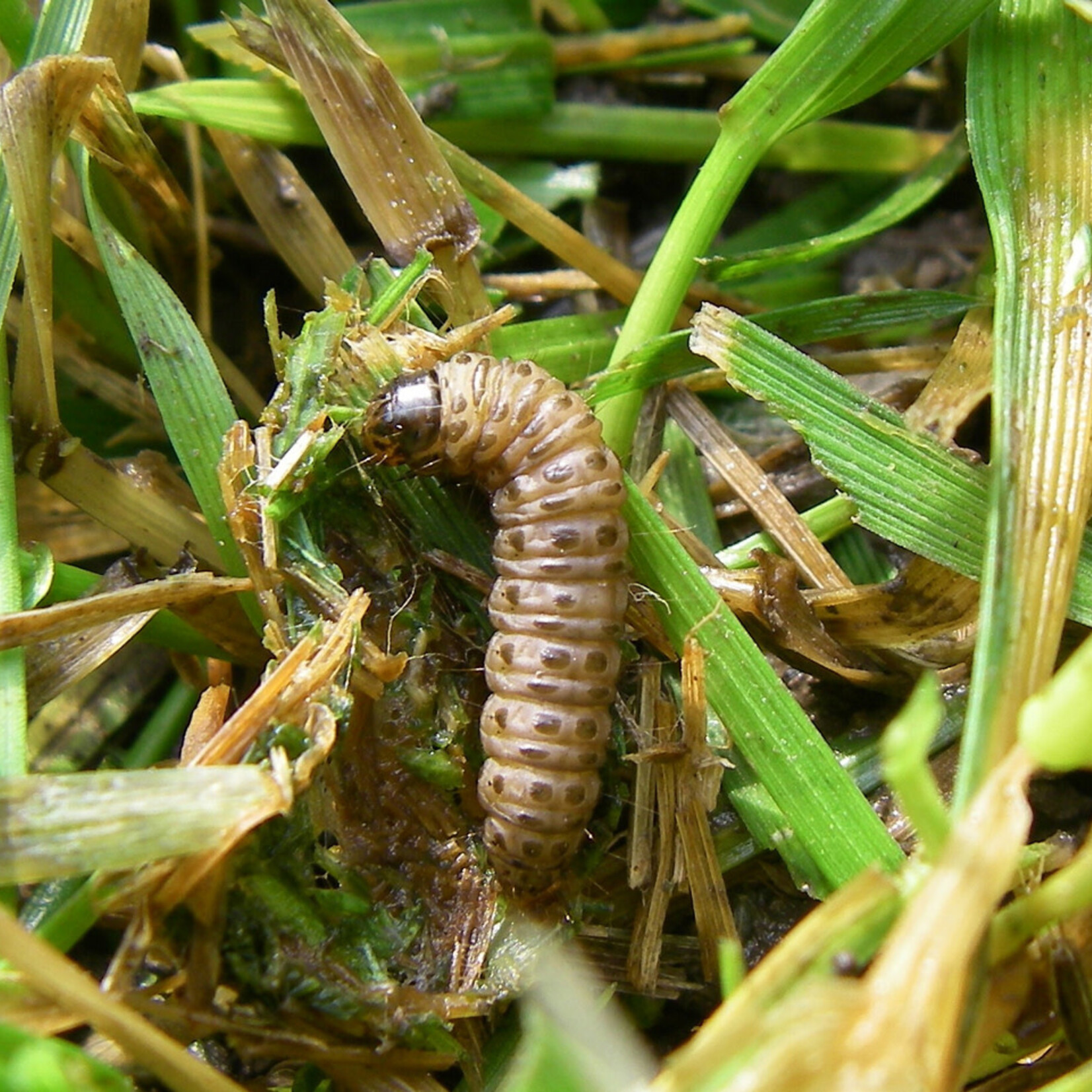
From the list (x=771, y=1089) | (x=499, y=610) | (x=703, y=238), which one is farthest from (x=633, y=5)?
(x=771, y=1089)

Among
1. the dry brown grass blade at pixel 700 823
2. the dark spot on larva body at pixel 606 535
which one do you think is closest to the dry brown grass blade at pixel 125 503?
the dark spot on larva body at pixel 606 535

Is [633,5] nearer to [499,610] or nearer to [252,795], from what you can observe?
[499,610]

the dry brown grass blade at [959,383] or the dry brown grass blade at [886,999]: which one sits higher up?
the dry brown grass blade at [959,383]

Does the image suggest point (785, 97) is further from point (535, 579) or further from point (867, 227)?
point (535, 579)

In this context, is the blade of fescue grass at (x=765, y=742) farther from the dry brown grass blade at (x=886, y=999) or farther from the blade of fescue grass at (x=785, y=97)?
the dry brown grass blade at (x=886, y=999)

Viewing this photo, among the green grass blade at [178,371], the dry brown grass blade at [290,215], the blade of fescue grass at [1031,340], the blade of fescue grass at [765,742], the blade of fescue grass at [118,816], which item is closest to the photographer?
the blade of fescue grass at [118,816]
